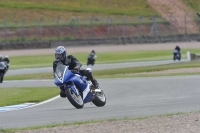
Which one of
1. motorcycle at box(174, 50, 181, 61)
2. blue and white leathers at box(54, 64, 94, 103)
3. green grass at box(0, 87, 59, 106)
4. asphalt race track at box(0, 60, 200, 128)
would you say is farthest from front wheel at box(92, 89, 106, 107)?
motorcycle at box(174, 50, 181, 61)

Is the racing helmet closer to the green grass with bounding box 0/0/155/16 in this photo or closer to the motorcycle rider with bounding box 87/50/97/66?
the motorcycle rider with bounding box 87/50/97/66

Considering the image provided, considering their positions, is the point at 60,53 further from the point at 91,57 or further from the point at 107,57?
the point at 107,57

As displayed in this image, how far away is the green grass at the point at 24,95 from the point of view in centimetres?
1759

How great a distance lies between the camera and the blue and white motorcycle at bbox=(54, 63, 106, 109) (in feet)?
45.1

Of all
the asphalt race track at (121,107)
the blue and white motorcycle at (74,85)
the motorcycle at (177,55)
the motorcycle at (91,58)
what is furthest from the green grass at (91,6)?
the blue and white motorcycle at (74,85)

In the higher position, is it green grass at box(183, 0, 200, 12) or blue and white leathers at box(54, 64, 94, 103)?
green grass at box(183, 0, 200, 12)

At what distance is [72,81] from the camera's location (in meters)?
13.9

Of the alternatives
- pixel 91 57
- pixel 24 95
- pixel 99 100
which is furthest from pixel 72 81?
pixel 91 57

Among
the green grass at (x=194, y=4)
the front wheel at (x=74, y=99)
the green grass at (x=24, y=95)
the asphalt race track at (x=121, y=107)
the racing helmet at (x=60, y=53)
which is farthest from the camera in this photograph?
the green grass at (x=194, y=4)

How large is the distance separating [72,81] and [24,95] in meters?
5.87

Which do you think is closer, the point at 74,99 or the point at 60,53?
the point at 74,99

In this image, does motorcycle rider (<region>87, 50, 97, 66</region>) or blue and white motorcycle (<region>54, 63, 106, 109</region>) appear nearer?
blue and white motorcycle (<region>54, 63, 106, 109</region>)

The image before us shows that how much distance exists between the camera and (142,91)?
18.8m

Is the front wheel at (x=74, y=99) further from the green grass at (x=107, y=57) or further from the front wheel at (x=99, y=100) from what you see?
the green grass at (x=107, y=57)
